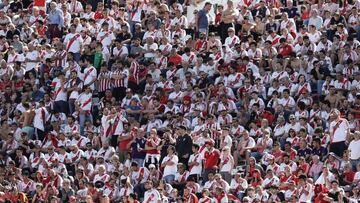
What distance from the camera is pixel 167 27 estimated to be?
4169 cm

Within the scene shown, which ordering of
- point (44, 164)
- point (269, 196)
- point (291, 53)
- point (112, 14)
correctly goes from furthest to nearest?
point (112, 14), point (291, 53), point (44, 164), point (269, 196)

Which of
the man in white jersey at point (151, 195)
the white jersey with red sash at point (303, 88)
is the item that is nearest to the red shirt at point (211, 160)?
the man in white jersey at point (151, 195)

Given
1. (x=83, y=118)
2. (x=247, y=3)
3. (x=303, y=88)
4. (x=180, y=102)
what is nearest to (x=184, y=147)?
(x=180, y=102)

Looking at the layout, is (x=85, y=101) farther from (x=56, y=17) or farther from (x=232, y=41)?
(x=56, y=17)

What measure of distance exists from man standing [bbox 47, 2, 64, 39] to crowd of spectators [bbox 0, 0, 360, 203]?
0.03 metres

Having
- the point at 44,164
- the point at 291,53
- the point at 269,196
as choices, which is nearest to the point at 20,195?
the point at 44,164

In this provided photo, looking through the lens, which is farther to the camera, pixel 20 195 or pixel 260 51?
pixel 260 51

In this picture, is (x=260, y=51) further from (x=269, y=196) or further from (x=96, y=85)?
(x=269, y=196)

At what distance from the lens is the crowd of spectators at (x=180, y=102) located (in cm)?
3469

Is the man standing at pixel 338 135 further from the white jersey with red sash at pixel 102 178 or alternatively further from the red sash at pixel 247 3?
the red sash at pixel 247 3

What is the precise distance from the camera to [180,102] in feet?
127

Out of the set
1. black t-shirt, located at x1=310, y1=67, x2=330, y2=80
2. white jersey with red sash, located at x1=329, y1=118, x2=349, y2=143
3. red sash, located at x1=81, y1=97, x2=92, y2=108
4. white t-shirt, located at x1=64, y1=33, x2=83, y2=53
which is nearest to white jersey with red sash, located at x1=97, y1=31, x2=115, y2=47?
white t-shirt, located at x1=64, y1=33, x2=83, y2=53

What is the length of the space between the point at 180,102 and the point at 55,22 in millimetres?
5724

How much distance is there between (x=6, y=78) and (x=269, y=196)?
10.0 metres
